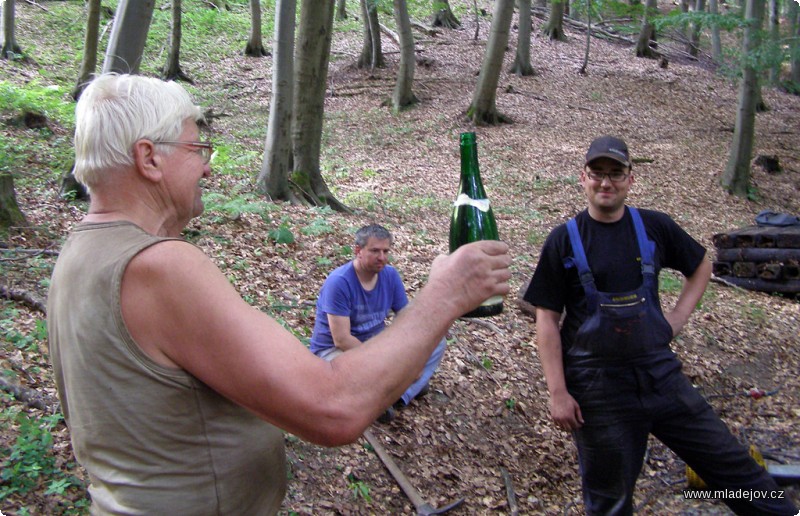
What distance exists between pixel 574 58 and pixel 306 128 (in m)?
17.5

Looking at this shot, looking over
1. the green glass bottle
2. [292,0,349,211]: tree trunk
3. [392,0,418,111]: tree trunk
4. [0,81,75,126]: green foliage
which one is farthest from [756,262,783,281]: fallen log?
[0,81,75,126]: green foliage

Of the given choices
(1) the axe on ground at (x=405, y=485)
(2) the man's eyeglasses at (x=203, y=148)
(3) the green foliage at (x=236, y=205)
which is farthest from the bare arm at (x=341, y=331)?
(3) the green foliage at (x=236, y=205)

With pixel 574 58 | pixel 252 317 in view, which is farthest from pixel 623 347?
pixel 574 58

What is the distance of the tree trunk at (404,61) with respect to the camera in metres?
18.2

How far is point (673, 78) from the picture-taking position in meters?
23.6

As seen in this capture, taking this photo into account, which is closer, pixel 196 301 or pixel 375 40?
pixel 196 301

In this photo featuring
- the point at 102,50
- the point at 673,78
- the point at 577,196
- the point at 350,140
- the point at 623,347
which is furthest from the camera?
the point at 673,78

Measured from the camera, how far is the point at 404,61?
18.6m

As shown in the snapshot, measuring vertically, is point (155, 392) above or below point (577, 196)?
above

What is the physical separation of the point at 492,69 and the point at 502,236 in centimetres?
742

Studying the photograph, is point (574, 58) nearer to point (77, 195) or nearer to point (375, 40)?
point (375, 40)

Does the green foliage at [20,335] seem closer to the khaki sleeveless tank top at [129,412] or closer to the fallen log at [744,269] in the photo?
the khaki sleeveless tank top at [129,412]

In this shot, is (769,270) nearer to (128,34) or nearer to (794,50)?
(794,50)

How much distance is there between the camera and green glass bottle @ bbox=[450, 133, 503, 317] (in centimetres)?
250
